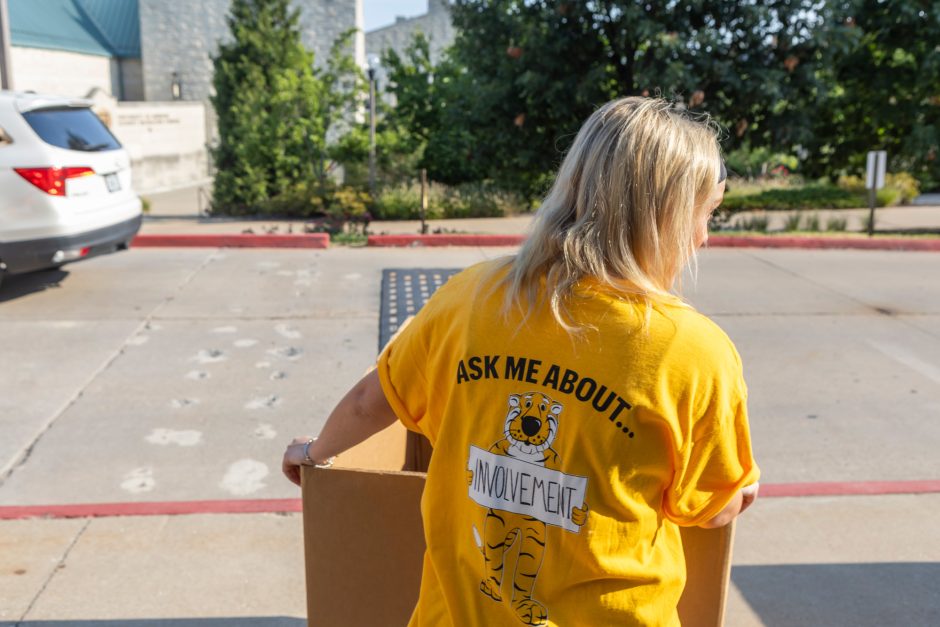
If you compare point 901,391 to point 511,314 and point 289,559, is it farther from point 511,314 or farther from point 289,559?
point 511,314

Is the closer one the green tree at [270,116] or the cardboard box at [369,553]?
the cardboard box at [369,553]

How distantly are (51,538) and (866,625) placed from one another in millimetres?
→ 3334

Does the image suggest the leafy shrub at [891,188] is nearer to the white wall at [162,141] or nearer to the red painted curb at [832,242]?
the red painted curb at [832,242]

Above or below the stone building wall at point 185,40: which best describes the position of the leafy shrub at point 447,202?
below

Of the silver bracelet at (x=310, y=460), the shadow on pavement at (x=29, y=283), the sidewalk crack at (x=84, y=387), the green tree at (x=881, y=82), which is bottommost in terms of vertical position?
the sidewalk crack at (x=84, y=387)

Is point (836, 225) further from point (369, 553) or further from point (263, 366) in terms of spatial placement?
point (369, 553)

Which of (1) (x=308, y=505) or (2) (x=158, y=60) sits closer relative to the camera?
(1) (x=308, y=505)

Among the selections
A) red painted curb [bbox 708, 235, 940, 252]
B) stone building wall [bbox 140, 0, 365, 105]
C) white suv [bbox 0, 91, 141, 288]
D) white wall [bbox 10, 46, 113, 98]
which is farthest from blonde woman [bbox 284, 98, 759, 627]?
stone building wall [bbox 140, 0, 365, 105]

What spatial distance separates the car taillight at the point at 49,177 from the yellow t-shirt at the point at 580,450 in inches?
293

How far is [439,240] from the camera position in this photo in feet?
40.7

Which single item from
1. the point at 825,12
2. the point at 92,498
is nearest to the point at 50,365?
the point at 92,498

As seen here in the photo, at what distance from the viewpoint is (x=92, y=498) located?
A: 4.48m

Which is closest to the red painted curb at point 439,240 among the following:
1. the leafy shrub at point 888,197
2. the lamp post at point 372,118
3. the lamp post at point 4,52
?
the lamp post at point 372,118

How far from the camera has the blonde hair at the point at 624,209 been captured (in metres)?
1.56
